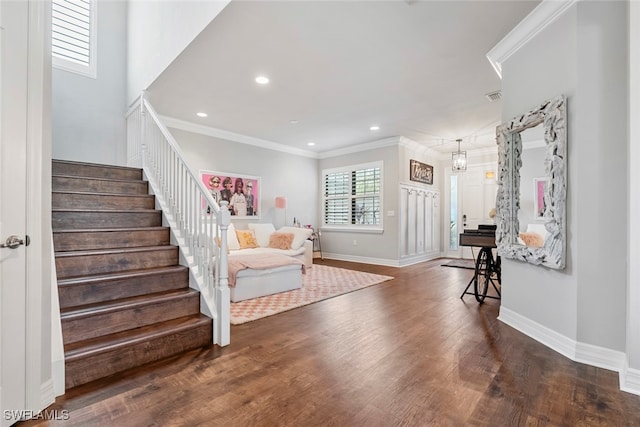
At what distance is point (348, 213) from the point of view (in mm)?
7078

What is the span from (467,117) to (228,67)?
12.4ft

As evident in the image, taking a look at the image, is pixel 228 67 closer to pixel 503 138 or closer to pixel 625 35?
pixel 503 138

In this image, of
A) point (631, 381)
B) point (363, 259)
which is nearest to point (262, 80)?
point (631, 381)

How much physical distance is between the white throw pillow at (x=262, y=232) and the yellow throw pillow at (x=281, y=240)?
0.16 meters

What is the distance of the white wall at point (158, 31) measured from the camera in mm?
2783

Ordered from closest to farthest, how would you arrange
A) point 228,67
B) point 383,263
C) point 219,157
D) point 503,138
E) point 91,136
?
point 503,138 < point 228,67 < point 91,136 < point 219,157 < point 383,263

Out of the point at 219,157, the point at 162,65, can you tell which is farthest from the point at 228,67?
the point at 219,157

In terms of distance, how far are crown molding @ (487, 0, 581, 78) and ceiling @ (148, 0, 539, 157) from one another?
0.08 metres

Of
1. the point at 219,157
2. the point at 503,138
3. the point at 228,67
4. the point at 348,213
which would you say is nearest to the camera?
the point at 503,138

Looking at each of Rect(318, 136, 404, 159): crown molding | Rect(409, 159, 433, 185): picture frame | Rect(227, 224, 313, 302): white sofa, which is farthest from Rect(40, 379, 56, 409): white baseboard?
Rect(409, 159, 433, 185): picture frame

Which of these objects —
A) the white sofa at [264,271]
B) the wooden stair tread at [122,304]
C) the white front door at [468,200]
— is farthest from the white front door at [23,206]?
the white front door at [468,200]

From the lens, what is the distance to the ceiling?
2.46 meters

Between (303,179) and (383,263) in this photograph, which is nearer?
(383,263)

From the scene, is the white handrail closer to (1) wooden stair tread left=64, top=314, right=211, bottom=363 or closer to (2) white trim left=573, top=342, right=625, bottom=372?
(1) wooden stair tread left=64, top=314, right=211, bottom=363
